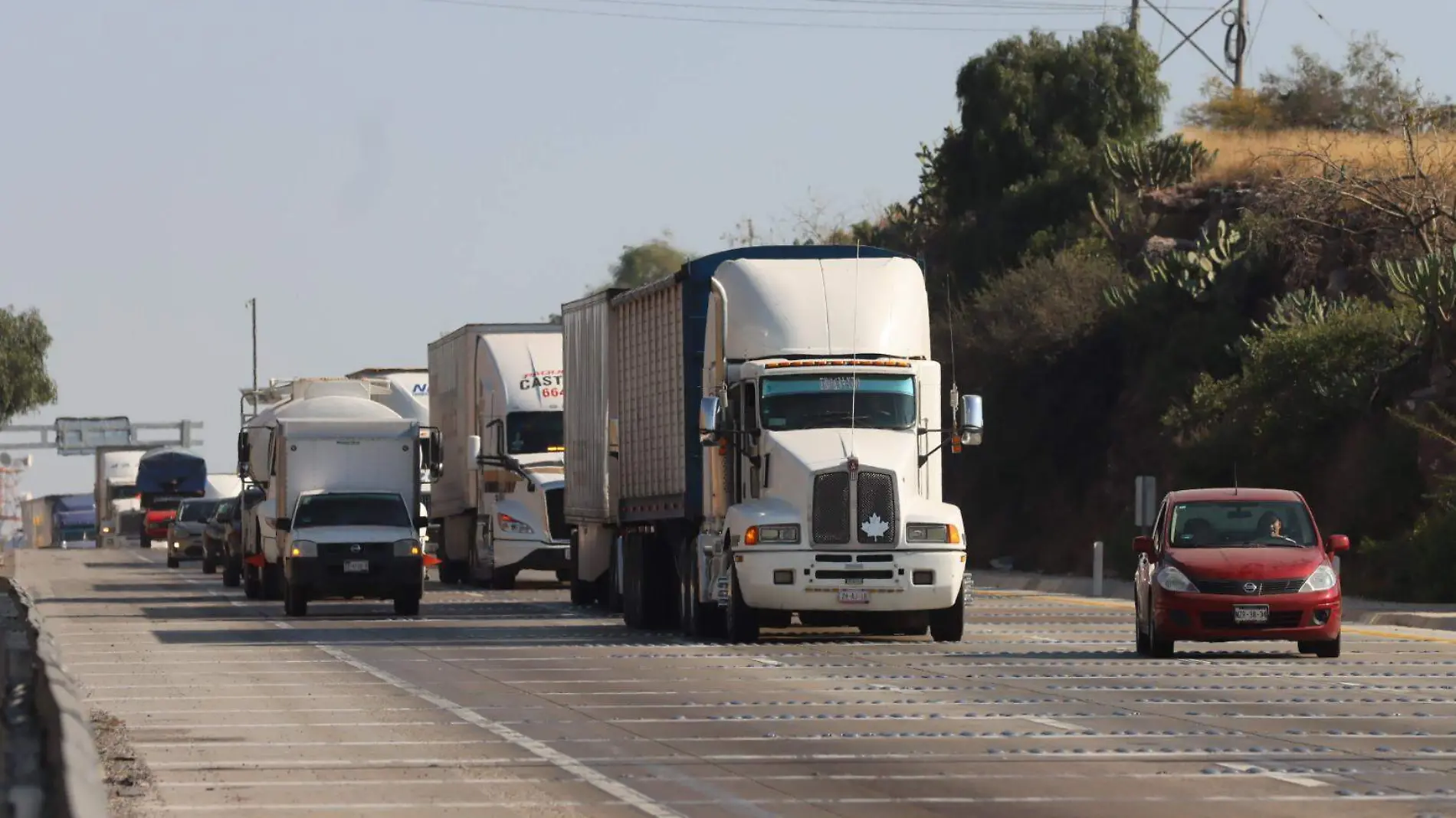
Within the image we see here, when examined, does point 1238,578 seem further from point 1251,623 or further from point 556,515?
point 556,515

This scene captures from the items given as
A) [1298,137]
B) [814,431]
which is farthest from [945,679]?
[1298,137]

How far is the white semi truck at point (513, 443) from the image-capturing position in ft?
137

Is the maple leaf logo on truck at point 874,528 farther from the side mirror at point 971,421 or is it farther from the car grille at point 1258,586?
the car grille at point 1258,586

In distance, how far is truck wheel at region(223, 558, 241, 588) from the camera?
49062 millimetres

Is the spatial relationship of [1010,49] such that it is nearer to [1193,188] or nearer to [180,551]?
[1193,188]

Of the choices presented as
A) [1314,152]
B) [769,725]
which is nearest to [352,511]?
[769,725]

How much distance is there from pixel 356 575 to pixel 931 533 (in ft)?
36.6

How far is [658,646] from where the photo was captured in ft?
90.8

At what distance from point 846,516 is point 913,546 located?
0.77 meters

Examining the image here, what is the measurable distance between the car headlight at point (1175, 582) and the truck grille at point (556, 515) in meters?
17.4

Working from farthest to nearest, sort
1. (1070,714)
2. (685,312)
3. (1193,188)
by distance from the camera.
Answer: (1193,188), (685,312), (1070,714)

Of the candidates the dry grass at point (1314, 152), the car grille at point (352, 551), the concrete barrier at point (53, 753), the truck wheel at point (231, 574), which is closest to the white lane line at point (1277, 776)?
the concrete barrier at point (53, 753)

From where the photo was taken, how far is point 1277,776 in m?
14.4

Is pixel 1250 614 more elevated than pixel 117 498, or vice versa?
pixel 117 498
